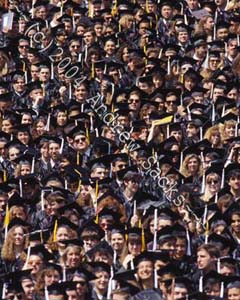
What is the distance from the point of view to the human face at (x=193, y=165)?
50.9ft

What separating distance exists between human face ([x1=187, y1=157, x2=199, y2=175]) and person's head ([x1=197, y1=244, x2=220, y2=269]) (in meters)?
2.28

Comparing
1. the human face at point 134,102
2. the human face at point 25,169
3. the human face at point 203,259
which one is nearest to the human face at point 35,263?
the human face at point 203,259

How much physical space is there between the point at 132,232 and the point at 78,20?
6490mm

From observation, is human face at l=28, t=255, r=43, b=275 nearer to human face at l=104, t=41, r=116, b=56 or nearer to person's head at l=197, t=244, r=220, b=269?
person's head at l=197, t=244, r=220, b=269

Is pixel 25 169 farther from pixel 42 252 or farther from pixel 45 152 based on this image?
pixel 42 252

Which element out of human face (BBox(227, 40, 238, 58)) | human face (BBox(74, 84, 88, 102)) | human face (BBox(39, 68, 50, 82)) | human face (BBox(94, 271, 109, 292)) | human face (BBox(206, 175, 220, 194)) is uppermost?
human face (BBox(227, 40, 238, 58))

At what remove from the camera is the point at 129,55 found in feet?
59.8

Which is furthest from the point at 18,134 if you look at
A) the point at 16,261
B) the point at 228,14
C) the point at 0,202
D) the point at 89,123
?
the point at 228,14

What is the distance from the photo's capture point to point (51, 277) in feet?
42.0

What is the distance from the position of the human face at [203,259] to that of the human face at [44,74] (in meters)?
5.33

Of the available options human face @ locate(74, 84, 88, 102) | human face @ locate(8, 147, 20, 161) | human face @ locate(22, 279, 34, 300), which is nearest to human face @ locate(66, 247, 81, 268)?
human face @ locate(22, 279, 34, 300)

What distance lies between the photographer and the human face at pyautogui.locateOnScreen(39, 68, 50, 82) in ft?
58.9

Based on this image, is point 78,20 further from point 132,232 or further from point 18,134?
point 132,232

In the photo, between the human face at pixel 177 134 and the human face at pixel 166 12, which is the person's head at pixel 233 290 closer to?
the human face at pixel 177 134
